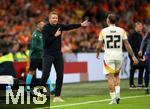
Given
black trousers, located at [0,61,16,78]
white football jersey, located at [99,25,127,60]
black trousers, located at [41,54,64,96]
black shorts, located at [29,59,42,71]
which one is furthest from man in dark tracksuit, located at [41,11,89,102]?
black shorts, located at [29,59,42,71]

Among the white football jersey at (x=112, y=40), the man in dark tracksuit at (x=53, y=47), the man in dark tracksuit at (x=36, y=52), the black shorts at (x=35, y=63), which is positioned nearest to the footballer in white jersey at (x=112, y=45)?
the white football jersey at (x=112, y=40)

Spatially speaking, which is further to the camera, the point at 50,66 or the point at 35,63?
the point at 35,63

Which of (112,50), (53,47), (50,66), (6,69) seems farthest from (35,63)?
(112,50)

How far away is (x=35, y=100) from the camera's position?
16.1 meters

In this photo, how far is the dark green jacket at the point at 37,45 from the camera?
18.3m

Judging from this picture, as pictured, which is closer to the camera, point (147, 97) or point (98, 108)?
point (98, 108)

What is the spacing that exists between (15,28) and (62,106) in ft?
49.6

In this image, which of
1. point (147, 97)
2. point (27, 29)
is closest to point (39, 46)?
point (147, 97)

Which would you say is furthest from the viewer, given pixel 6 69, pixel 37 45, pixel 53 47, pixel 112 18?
pixel 37 45

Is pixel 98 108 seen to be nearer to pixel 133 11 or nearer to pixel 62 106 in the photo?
pixel 62 106

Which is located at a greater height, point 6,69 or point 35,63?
point 35,63

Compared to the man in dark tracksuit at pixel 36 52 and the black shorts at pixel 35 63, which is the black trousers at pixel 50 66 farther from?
the black shorts at pixel 35 63

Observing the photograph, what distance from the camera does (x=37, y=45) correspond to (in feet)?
60.5

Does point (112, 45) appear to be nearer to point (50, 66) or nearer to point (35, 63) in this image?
point (50, 66)
